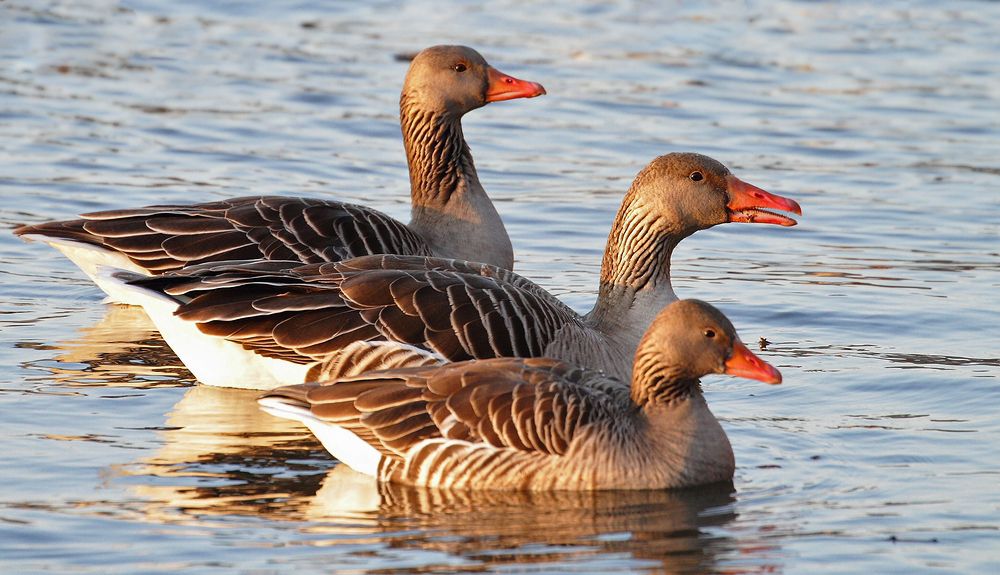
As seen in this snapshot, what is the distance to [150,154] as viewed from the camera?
15445mm

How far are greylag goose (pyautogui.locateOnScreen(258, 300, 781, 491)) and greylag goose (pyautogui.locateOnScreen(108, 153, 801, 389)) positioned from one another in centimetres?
76

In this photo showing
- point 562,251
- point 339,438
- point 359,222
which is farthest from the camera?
point 562,251

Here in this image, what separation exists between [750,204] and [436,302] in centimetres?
212

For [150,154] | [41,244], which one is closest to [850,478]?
[41,244]

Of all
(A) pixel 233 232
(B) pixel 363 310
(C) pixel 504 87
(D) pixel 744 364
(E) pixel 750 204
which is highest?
(C) pixel 504 87

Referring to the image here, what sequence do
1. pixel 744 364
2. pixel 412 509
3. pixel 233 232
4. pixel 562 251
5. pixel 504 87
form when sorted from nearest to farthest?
pixel 412 509
pixel 744 364
pixel 233 232
pixel 504 87
pixel 562 251

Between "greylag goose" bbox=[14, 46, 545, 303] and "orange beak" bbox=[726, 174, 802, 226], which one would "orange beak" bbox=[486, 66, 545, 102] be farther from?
"orange beak" bbox=[726, 174, 802, 226]

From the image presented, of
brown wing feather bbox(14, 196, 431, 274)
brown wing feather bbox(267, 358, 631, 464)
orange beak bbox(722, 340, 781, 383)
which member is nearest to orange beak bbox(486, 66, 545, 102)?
brown wing feather bbox(14, 196, 431, 274)

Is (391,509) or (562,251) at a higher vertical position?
(562,251)

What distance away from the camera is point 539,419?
7.30 metres

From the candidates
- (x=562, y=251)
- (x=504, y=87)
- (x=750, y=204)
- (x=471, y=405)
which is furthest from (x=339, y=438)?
(x=562, y=251)

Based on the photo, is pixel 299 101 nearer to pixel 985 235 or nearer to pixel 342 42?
pixel 342 42

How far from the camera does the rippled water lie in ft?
22.5

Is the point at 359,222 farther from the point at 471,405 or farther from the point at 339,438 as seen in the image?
the point at 471,405
